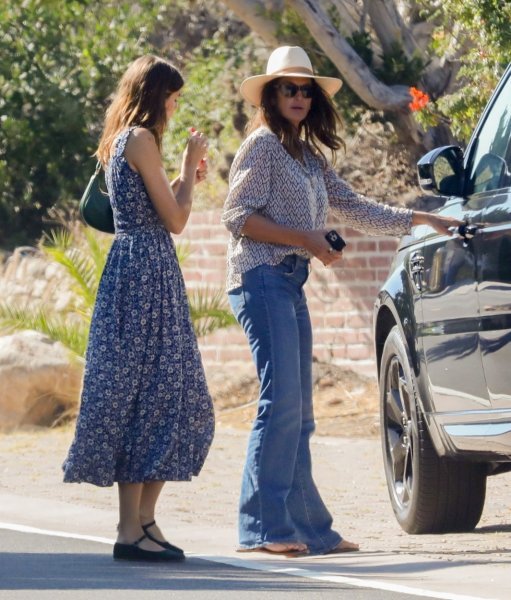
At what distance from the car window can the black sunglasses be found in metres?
0.71

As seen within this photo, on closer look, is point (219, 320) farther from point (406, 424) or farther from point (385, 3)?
point (406, 424)

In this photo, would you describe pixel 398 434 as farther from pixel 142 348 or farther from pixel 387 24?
pixel 387 24

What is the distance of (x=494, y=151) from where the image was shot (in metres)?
6.62

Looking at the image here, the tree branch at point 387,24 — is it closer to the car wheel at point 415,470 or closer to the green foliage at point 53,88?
the green foliage at point 53,88

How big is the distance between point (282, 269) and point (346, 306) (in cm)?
696

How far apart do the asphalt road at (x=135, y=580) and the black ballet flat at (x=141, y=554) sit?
44mm

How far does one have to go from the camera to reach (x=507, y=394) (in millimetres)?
6066

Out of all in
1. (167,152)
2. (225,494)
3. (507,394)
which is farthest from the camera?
(167,152)

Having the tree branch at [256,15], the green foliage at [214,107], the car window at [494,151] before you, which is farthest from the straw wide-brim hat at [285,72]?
the green foliage at [214,107]

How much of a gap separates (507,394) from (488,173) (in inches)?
38.3

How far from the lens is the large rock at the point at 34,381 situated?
1288 cm

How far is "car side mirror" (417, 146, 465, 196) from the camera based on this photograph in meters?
6.71

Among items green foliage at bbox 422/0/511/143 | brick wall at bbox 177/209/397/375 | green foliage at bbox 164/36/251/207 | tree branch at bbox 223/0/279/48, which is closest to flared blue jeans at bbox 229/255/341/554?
green foliage at bbox 422/0/511/143

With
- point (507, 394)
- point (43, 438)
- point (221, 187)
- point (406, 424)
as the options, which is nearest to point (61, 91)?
point (221, 187)
